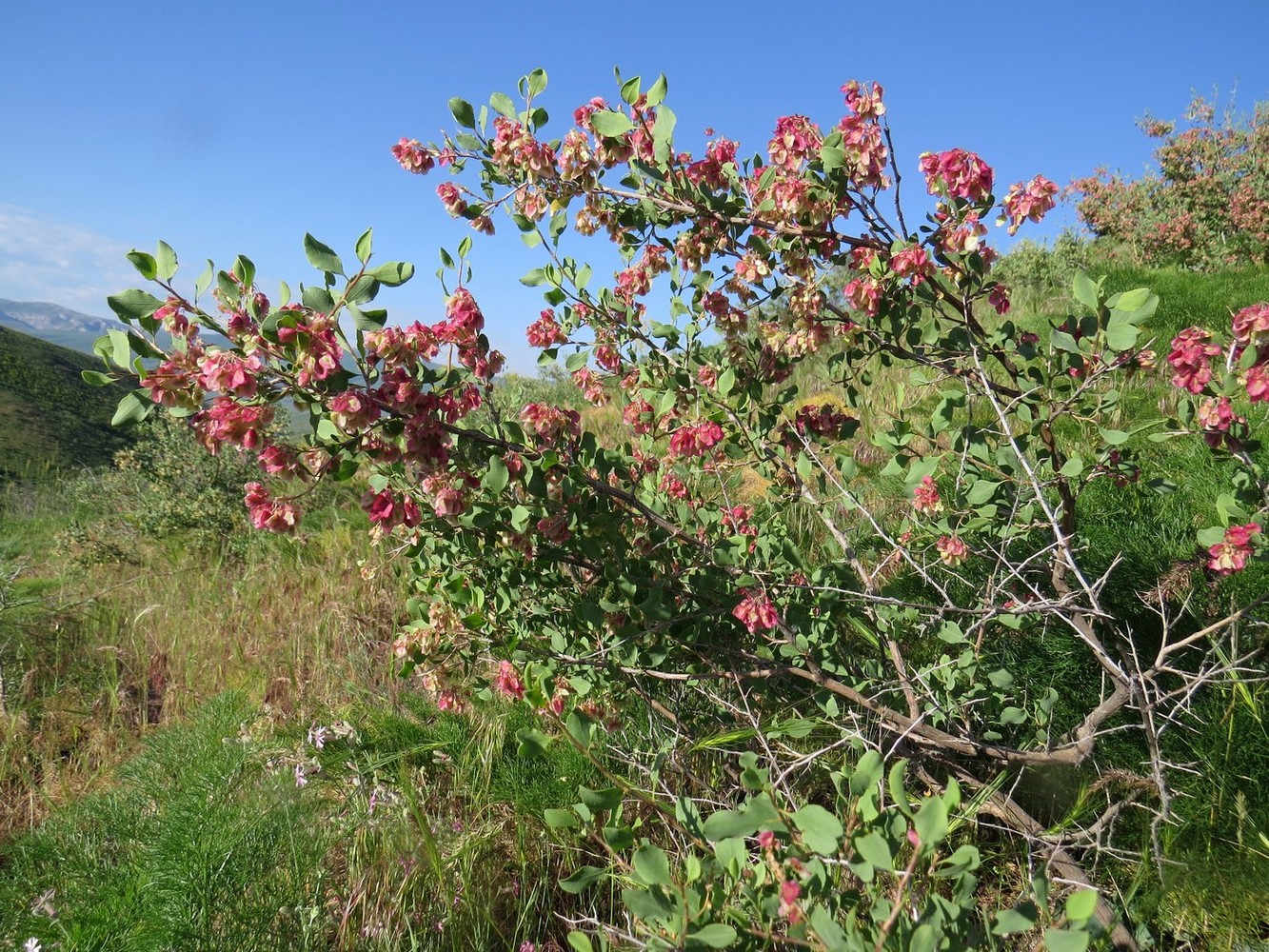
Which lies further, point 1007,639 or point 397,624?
point 397,624

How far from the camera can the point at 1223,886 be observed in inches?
61.6

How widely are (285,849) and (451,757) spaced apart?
0.70 metres

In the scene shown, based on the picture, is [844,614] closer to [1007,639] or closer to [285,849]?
[1007,639]

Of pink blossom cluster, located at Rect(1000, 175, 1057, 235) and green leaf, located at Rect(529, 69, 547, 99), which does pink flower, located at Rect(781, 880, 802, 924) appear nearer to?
pink blossom cluster, located at Rect(1000, 175, 1057, 235)

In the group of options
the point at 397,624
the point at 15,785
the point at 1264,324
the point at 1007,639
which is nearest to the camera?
the point at 1264,324

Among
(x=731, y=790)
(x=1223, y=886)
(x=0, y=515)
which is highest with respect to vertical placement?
(x=1223, y=886)

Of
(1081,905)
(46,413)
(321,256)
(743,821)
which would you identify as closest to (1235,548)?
(1081,905)

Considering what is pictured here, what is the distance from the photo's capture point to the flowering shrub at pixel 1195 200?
27.7 feet

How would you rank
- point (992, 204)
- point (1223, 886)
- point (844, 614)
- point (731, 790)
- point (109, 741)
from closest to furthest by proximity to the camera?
1. point (1223, 886)
2. point (992, 204)
3. point (731, 790)
4. point (844, 614)
5. point (109, 741)

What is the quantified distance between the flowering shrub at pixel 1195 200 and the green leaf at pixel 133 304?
951cm

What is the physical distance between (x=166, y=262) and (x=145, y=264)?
0.04m

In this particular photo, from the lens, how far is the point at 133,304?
1350mm

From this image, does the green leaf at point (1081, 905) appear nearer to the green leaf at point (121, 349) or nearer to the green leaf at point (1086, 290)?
the green leaf at point (1086, 290)

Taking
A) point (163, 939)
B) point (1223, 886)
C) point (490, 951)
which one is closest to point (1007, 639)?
point (1223, 886)
